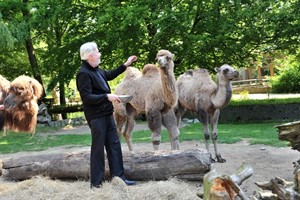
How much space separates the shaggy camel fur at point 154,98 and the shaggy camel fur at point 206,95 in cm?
106

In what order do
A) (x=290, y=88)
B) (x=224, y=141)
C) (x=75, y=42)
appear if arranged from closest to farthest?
(x=224, y=141)
(x=75, y=42)
(x=290, y=88)

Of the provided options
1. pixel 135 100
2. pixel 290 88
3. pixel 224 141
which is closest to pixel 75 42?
pixel 224 141

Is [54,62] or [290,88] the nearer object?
[54,62]

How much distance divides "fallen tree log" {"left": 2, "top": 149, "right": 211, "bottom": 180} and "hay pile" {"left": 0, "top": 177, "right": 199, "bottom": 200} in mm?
213

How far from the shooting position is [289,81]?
30.2 metres

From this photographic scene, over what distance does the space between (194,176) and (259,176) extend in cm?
118

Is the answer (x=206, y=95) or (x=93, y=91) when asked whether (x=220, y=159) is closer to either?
(x=206, y=95)

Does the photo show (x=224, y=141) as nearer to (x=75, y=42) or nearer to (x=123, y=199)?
(x=123, y=199)

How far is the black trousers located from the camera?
575cm

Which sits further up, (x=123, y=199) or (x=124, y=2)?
(x=124, y=2)

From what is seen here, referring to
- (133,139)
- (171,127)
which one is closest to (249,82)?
(133,139)

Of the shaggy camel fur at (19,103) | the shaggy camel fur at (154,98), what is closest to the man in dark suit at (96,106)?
the shaggy camel fur at (19,103)

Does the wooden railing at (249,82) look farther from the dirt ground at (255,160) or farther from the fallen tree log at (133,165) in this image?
the fallen tree log at (133,165)

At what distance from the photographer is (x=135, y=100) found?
8.12 metres
